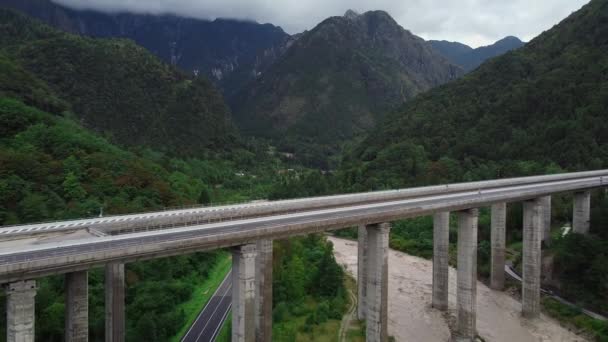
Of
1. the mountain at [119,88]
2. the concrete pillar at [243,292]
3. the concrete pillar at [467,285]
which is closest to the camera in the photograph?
the concrete pillar at [243,292]

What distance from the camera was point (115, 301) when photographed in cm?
2764

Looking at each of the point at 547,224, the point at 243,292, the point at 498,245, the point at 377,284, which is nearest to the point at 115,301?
the point at 243,292

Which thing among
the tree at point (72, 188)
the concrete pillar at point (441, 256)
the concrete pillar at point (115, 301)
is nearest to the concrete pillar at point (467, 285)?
the concrete pillar at point (441, 256)

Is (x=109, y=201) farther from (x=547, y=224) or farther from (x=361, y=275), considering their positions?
(x=547, y=224)

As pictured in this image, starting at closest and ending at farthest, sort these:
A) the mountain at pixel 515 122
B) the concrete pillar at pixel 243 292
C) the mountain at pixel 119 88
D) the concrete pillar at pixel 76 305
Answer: the concrete pillar at pixel 76 305, the concrete pillar at pixel 243 292, the mountain at pixel 515 122, the mountain at pixel 119 88

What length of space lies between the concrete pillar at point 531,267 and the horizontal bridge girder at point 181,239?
34.7 ft

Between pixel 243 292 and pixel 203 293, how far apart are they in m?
22.1

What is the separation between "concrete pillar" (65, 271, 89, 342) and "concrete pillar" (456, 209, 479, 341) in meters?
27.9

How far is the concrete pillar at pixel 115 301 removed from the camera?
89.2 ft

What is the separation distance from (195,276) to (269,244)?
23.5m

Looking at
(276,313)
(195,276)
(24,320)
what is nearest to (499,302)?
(276,313)

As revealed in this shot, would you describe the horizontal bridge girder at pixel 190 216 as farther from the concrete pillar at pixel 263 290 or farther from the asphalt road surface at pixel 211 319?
the asphalt road surface at pixel 211 319

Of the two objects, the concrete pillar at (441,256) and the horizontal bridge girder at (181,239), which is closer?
the horizontal bridge girder at (181,239)

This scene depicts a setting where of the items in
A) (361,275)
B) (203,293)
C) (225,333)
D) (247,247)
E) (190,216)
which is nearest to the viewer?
(247,247)
